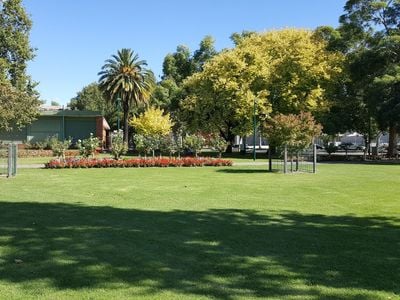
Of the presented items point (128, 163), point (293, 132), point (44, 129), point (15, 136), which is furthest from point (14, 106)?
point (293, 132)

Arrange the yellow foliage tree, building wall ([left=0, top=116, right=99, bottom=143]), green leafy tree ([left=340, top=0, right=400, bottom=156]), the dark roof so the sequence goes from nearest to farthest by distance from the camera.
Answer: green leafy tree ([left=340, top=0, right=400, bottom=156]), the yellow foliage tree, building wall ([left=0, top=116, right=99, bottom=143]), the dark roof

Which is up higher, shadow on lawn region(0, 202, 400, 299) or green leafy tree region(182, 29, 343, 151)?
green leafy tree region(182, 29, 343, 151)

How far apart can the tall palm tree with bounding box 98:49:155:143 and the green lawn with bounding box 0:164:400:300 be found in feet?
138

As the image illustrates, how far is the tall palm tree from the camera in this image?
5494 cm

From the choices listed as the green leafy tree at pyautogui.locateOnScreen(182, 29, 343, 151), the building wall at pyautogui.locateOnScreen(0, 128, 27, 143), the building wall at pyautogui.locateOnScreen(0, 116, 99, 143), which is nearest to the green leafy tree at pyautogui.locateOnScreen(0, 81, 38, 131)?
the building wall at pyautogui.locateOnScreen(0, 128, 27, 143)

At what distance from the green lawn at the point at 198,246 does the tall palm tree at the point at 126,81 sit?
42089 millimetres

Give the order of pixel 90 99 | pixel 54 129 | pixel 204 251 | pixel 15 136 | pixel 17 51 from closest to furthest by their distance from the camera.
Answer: pixel 204 251
pixel 17 51
pixel 15 136
pixel 54 129
pixel 90 99

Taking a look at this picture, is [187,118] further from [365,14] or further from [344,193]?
[344,193]

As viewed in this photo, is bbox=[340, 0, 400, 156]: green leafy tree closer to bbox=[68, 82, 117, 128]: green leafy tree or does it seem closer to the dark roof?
the dark roof

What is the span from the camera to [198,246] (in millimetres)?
7262

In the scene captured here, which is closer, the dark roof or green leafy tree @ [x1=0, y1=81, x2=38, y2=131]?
green leafy tree @ [x1=0, y1=81, x2=38, y2=131]

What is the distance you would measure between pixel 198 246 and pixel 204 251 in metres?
0.33

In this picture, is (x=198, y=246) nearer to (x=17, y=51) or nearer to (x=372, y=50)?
(x=372, y=50)

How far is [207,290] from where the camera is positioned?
5219 mm
